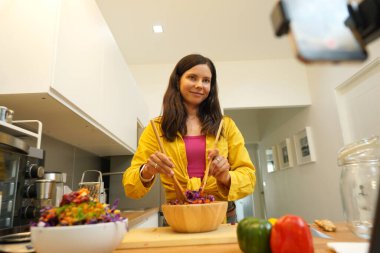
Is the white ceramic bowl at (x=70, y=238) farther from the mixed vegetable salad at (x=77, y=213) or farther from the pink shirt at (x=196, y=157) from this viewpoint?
the pink shirt at (x=196, y=157)

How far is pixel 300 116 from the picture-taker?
354cm

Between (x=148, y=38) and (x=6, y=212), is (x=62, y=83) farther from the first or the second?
(x=148, y=38)

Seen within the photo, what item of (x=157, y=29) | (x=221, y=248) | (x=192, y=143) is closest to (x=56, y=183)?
(x=192, y=143)

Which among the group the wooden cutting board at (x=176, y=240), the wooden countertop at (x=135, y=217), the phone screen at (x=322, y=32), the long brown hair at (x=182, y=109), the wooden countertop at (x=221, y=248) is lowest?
the wooden countertop at (x=135, y=217)

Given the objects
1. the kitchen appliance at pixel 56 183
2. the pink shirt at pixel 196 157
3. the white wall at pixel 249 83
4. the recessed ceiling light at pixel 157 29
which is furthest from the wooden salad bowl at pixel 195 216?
the white wall at pixel 249 83

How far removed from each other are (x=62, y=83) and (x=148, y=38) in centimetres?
196

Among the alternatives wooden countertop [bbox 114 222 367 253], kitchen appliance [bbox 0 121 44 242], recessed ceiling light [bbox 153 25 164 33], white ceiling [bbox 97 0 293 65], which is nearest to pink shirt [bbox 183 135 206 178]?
wooden countertop [bbox 114 222 367 253]

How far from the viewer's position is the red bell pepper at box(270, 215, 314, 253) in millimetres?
425

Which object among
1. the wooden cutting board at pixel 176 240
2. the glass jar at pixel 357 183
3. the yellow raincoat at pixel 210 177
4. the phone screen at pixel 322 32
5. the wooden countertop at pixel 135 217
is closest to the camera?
the phone screen at pixel 322 32

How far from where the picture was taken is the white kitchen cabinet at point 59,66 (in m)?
0.99

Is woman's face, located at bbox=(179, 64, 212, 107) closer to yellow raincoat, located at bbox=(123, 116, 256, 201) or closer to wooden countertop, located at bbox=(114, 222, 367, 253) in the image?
yellow raincoat, located at bbox=(123, 116, 256, 201)

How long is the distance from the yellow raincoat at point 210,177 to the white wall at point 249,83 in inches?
88.3

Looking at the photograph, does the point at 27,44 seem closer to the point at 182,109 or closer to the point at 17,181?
the point at 17,181

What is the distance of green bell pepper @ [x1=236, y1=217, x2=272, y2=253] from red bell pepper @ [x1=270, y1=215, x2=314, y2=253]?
2 cm
